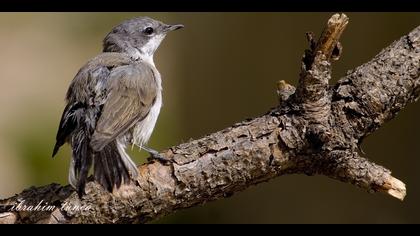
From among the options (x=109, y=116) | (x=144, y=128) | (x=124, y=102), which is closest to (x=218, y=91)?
(x=144, y=128)

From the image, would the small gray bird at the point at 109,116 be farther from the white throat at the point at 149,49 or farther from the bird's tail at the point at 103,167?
the white throat at the point at 149,49

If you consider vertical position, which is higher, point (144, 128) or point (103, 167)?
point (144, 128)

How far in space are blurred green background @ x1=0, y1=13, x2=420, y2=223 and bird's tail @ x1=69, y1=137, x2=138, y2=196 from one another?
1996mm

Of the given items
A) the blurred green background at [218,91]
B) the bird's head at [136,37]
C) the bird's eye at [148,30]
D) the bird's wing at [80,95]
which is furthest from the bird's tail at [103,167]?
the blurred green background at [218,91]

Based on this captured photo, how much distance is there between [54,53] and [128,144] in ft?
11.1

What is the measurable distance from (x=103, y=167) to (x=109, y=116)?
1.33 feet

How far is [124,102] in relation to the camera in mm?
4047

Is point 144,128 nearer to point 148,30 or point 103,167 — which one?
point 103,167

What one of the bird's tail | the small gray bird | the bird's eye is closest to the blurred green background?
the bird's eye

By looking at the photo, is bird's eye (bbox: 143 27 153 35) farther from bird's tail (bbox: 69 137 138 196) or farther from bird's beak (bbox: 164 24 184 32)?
bird's tail (bbox: 69 137 138 196)

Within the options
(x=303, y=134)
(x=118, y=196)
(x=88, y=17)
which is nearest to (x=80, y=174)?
(x=118, y=196)

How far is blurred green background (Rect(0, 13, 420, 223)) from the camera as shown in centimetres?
555

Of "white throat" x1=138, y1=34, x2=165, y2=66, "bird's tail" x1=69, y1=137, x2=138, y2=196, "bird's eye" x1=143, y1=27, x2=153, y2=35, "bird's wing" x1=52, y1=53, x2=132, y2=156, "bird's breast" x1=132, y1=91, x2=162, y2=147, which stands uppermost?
"bird's eye" x1=143, y1=27, x2=153, y2=35

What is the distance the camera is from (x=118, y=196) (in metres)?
3.46
